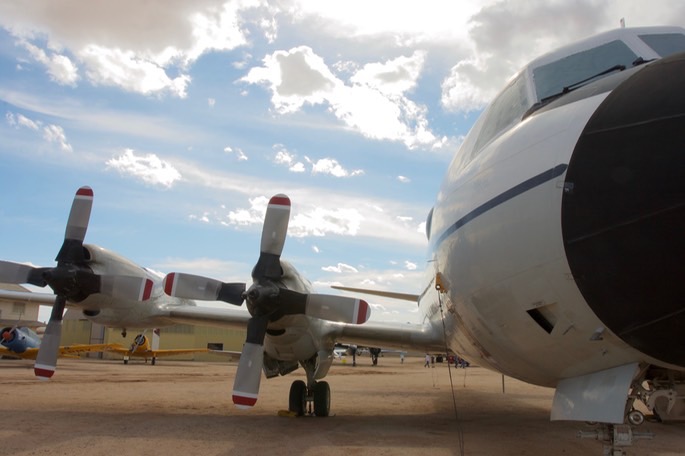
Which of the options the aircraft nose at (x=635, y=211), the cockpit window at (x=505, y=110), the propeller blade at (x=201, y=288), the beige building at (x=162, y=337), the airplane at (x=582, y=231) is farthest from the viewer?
the beige building at (x=162, y=337)

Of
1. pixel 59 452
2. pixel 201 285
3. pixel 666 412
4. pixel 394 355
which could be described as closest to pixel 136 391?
pixel 201 285

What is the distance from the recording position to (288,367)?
1243cm

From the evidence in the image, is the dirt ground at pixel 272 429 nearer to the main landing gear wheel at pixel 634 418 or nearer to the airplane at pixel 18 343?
the main landing gear wheel at pixel 634 418

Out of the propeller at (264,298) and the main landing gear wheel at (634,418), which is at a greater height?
the propeller at (264,298)

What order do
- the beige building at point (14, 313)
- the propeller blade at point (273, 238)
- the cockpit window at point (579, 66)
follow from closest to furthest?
the cockpit window at point (579, 66)
the propeller blade at point (273, 238)
the beige building at point (14, 313)

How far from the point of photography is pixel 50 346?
11906 millimetres

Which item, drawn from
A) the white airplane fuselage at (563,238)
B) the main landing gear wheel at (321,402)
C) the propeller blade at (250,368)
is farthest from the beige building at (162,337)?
the white airplane fuselage at (563,238)

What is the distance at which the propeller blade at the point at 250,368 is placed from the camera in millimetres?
9555

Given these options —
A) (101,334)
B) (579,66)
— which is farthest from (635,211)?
(101,334)

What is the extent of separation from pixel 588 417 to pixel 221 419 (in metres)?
8.33

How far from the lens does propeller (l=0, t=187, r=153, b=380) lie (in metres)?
11.6

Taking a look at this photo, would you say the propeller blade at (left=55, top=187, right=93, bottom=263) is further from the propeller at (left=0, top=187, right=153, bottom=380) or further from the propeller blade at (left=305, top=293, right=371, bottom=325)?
the propeller blade at (left=305, top=293, right=371, bottom=325)

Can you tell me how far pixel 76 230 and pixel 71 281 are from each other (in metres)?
1.17

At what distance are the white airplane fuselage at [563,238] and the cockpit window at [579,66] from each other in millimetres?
503
